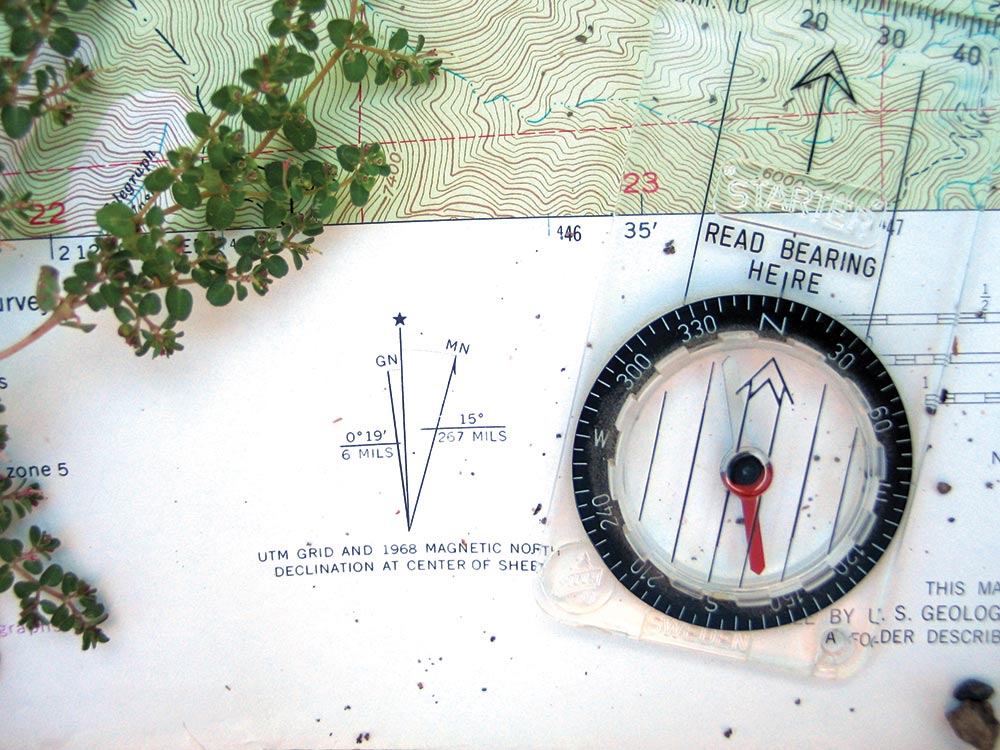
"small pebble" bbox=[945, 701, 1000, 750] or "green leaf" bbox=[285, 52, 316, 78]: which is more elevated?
"green leaf" bbox=[285, 52, 316, 78]

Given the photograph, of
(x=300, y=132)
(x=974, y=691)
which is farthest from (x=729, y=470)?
(x=300, y=132)

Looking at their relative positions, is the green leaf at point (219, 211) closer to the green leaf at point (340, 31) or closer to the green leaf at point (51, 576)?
the green leaf at point (340, 31)

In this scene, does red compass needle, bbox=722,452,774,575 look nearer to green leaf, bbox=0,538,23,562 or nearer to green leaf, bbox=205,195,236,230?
green leaf, bbox=205,195,236,230

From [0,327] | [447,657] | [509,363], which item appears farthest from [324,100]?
[447,657]

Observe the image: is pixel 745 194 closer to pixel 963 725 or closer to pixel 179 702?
pixel 963 725

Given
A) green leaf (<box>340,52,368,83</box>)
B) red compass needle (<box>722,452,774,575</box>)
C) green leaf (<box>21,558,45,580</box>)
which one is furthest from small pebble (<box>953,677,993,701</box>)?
green leaf (<box>21,558,45,580</box>)
